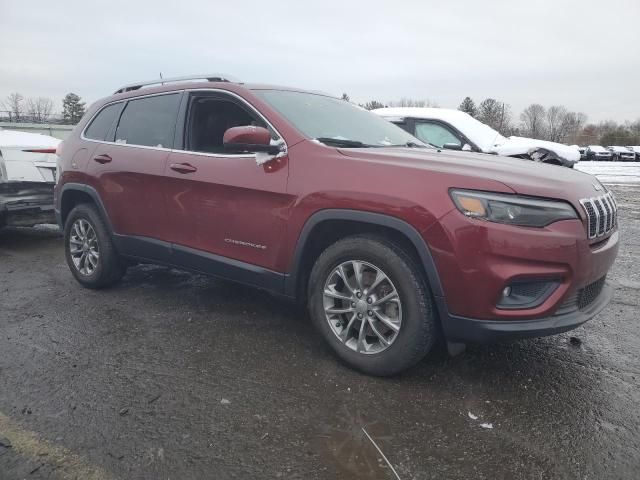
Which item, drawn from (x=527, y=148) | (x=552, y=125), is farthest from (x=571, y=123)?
(x=527, y=148)

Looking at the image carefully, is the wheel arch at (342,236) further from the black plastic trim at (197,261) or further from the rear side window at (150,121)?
the rear side window at (150,121)

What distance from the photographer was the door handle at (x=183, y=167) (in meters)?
3.62

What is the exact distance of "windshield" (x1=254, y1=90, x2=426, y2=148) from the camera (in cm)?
336

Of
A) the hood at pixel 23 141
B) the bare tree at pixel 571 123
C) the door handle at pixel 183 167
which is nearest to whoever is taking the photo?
the door handle at pixel 183 167

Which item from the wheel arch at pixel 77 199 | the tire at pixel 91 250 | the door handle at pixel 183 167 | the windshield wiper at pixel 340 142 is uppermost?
the windshield wiper at pixel 340 142

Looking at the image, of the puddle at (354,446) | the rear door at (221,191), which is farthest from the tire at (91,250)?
the puddle at (354,446)

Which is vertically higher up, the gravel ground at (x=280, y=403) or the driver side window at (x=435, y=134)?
the driver side window at (x=435, y=134)

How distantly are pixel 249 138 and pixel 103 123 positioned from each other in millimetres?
2262

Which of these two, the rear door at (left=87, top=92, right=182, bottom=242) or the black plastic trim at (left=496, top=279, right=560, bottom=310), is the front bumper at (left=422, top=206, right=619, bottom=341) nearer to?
the black plastic trim at (left=496, top=279, right=560, bottom=310)

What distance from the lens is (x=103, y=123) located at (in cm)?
463

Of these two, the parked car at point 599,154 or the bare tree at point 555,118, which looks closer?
the parked car at point 599,154

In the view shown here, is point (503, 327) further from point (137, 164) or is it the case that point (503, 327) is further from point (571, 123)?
point (571, 123)

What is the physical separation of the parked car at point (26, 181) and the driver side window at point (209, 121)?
3.53 metres

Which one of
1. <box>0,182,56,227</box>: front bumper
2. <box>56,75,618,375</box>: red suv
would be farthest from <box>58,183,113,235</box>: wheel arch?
<box>0,182,56,227</box>: front bumper
